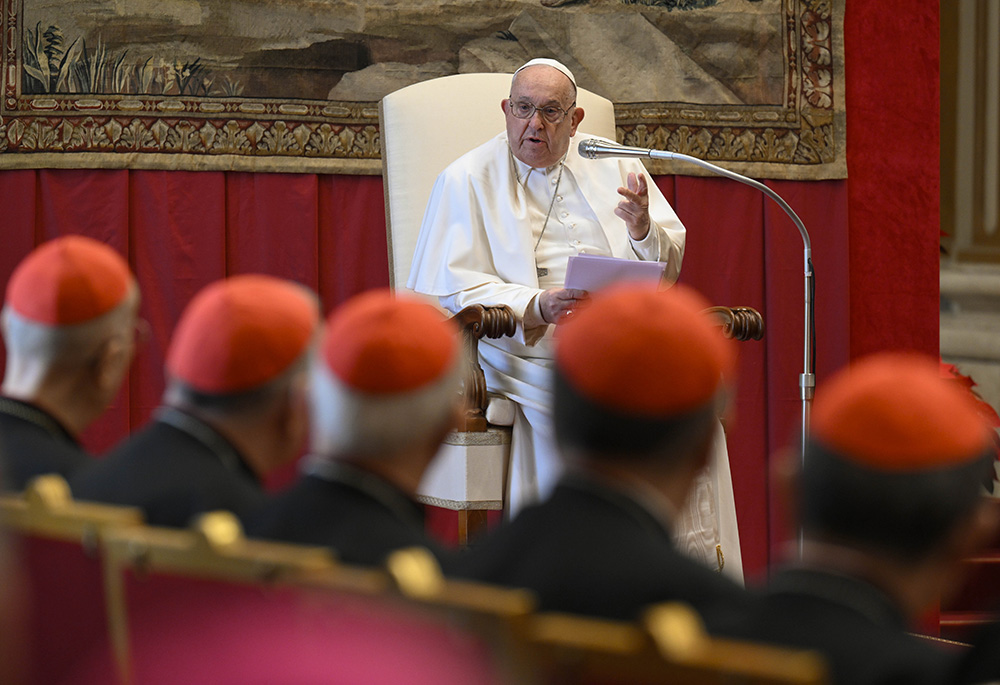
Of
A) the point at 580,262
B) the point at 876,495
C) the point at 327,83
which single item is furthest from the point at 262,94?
the point at 876,495

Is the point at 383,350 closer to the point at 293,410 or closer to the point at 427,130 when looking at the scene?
the point at 293,410

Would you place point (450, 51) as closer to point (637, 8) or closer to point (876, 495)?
point (637, 8)

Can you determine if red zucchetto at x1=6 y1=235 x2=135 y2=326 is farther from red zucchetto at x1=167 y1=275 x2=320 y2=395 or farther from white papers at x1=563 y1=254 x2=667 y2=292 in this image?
white papers at x1=563 y1=254 x2=667 y2=292

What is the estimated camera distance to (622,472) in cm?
130

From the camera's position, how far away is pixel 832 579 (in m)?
1.07

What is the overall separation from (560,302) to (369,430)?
2.02 metres

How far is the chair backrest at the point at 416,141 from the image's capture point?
4242mm

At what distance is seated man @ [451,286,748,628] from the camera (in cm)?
124

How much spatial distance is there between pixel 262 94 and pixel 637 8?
164 centimetres

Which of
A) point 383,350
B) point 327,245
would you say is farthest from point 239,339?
point 327,245

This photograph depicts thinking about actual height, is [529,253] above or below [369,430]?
above

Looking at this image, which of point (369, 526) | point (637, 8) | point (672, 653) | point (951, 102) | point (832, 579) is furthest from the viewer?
point (951, 102)

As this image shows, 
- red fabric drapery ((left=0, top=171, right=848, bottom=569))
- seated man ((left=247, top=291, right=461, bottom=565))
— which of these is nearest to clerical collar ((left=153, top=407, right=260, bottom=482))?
seated man ((left=247, top=291, right=461, bottom=565))

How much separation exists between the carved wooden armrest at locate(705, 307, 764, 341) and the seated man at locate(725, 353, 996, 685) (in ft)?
7.81
